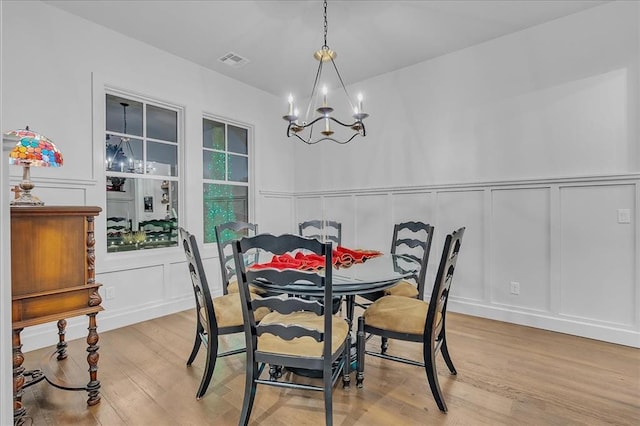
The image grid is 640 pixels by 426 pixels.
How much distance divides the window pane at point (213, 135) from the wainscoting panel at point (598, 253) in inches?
150

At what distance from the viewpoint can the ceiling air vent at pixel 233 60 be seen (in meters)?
3.71

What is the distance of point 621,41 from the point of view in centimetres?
275

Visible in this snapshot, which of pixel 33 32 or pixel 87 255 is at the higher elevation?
pixel 33 32

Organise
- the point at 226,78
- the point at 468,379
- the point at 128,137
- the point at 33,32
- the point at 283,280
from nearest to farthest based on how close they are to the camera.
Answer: the point at 283,280 < the point at 468,379 < the point at 33,32 < the point at 128,137 < the point at 226,78

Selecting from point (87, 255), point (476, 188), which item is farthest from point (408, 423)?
point (476, 188)

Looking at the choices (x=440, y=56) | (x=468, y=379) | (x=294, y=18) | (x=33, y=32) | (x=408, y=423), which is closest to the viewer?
(x=408, y=423)

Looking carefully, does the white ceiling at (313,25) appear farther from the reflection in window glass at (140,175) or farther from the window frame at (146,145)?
→ the reflection in window glass at (140,175)

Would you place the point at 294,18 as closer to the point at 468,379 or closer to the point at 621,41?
the point at 621,41

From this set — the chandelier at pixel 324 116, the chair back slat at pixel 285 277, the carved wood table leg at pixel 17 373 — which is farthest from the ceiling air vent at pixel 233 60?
the carved wood table leg at pixel 17 373

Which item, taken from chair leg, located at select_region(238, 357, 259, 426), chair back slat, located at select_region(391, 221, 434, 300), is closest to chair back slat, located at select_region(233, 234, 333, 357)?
chair leg, located at select_region(238, 357, 259, 426)

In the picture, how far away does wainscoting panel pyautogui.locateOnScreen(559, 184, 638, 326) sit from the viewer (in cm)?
270

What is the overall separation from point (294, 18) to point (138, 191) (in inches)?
93.6

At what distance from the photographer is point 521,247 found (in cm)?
320

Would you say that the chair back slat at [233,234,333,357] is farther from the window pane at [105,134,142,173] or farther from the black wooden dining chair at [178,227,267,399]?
the window pane at [105,134,142,173]
